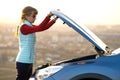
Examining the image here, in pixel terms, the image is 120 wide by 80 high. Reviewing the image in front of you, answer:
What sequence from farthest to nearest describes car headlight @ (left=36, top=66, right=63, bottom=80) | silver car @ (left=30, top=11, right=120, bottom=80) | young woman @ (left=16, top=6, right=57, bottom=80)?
young woman @ (left=16, top=6, right=57, bottom=80), car headlight @ (left=36, top=66, right=63, bottom=80), silver car @ (left=30, top=11, right=120, bottom=80)

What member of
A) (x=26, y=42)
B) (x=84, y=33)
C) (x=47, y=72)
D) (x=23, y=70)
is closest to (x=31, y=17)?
(x=26, y=42)

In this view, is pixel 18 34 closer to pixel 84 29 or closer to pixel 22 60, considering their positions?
pixel 22 60

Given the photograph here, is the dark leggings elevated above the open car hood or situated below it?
below

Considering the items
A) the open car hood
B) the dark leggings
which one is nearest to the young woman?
the dark leggings

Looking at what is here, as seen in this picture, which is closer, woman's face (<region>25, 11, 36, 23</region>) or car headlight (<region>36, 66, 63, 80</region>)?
car headlight (<region>36, 66, 63, 80</region>)

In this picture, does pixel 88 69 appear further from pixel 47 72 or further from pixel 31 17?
pixel 31 17

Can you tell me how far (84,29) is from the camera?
6.84 meters

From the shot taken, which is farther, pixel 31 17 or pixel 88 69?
pixel 31 17

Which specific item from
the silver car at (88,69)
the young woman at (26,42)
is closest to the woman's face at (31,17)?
the young woman at (26,42)

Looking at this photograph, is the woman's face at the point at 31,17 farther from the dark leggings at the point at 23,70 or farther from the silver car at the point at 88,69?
the silver car at the point at 88,69

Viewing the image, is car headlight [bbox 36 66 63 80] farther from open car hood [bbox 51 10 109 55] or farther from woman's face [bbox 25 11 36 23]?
woman's face [bbox 25 11 36 23]

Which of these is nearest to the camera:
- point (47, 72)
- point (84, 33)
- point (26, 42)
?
point (47, 72)

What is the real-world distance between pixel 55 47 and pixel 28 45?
85.7 feet

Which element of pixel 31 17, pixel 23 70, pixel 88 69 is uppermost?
pixel 31 17
